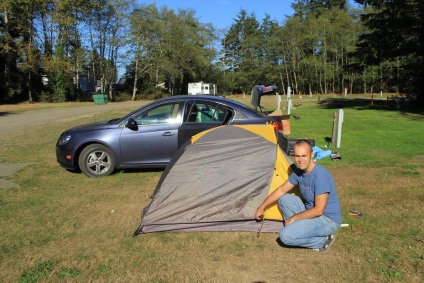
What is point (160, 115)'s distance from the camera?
7035 mm

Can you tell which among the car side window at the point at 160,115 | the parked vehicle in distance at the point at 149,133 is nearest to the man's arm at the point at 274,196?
the parked vehicle in distance at the point at 149,133

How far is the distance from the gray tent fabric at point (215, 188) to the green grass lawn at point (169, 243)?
0.60ft

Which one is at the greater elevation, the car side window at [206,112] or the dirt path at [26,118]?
the car side window at [206,112]

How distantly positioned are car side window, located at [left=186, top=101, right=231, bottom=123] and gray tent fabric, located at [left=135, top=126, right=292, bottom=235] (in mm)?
2228

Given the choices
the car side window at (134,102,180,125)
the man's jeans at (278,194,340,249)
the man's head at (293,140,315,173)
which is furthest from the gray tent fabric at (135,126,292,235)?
the car side window at (134,102,180,125)

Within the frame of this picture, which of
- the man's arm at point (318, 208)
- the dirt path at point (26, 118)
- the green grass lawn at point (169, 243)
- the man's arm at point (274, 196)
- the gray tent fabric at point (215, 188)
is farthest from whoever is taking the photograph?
the dirt path at point (26, 118)

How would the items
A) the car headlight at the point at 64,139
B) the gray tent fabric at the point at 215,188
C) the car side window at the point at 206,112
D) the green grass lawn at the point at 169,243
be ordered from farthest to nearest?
1. the car headlight at the point at 64,139
2. the car side window at the point at 206,112
3. the gray tent fabric at the point at 215,188
4. the green grass lawn at the point at 169,243

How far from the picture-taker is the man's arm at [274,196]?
415 cm

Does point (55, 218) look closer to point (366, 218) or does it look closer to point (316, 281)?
point (316, 281)

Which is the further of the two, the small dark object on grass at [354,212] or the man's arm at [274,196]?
the small dark object on grass at [354,212]

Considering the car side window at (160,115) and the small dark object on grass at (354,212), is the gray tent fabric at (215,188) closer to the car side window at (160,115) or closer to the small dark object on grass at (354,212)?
the small dark object on grass at (354,212)

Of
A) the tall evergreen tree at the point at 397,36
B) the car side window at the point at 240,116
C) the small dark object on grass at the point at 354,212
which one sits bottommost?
the small dark object on grass at the point at 354,212

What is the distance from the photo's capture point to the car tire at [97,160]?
702 centimetres

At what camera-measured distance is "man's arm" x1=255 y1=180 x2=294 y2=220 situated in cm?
415
